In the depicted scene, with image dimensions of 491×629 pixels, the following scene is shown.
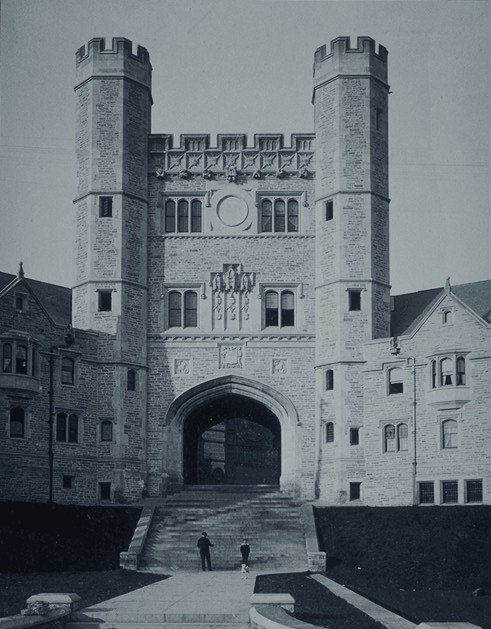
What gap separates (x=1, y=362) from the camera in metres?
46.5

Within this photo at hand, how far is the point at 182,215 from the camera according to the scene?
170 feet

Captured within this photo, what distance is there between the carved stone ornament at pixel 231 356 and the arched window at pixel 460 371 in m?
9.29

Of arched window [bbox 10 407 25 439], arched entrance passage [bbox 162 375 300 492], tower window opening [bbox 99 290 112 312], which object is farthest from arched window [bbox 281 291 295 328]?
arched window [bbox 10 407 25 439]

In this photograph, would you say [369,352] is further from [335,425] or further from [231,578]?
[231,578]

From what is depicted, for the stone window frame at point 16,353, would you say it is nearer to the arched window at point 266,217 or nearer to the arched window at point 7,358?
the arched window at point 7,358

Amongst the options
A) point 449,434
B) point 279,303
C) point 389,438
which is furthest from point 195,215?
point 449,434

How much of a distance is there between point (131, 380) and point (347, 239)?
33.8 feet

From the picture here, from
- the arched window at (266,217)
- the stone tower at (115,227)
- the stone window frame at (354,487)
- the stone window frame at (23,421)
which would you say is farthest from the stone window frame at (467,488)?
the stone window frame at (23,421)

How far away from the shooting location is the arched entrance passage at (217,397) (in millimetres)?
50125

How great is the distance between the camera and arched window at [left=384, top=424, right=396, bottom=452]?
47.1 metres

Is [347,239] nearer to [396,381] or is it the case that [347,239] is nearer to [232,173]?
[232,173]

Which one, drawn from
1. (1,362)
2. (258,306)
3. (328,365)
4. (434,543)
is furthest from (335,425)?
(1,362)

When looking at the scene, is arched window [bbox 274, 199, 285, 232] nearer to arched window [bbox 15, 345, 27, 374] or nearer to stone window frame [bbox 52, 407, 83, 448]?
stone window frame [bbox 52, 407, 83, 448]

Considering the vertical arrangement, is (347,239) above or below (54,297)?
above
